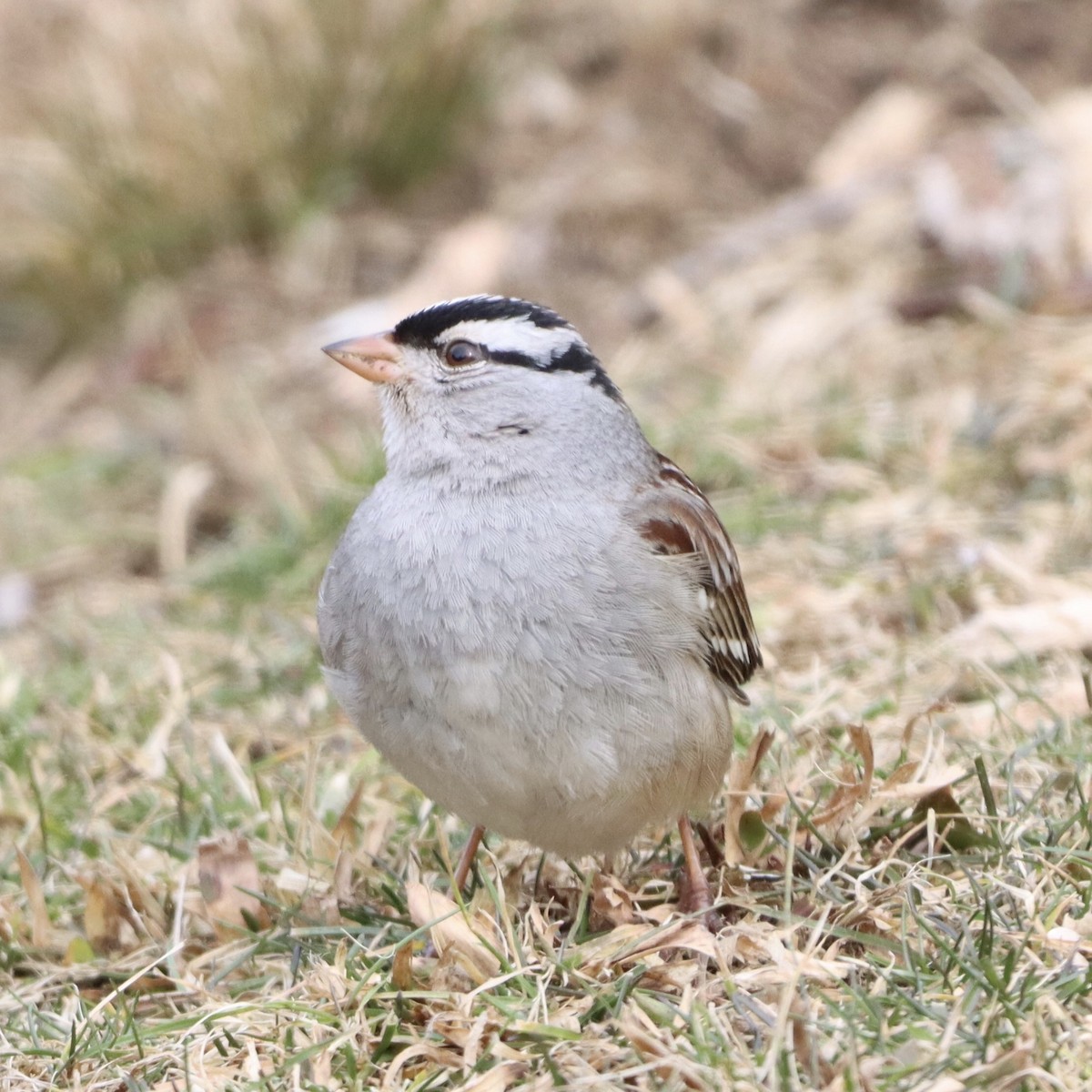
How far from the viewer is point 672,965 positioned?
318cm

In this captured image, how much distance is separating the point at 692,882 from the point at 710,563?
28.1 inches

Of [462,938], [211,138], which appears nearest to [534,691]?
[462,938]

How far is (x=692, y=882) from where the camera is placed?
11.8ft

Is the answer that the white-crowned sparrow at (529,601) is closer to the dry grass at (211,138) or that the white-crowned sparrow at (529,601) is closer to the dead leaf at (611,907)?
the dead leaf at (611,907)

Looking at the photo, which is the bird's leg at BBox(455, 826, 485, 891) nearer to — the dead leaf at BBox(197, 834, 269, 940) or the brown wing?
the dead leaf at BBox(197, 834, 269, 940)

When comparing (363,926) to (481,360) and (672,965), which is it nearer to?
(672,965)

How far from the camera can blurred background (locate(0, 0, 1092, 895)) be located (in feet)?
17.3

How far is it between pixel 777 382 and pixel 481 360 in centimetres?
341

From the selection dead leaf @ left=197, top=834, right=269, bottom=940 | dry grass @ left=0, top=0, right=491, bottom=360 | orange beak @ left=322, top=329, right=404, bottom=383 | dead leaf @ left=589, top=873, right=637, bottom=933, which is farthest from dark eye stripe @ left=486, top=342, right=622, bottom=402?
dry grass @ left=0, top=0, right=491, bottom=360

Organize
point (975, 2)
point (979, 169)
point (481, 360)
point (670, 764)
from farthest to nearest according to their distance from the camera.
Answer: point (975, 2), point (979, 169), point (481, 360), point (670, 764)

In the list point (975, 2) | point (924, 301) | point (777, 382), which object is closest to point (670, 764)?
point (777, 382)

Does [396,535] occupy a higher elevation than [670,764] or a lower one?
higher

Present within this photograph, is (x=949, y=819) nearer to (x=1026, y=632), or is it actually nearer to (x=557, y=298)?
(x=1026, y=632)

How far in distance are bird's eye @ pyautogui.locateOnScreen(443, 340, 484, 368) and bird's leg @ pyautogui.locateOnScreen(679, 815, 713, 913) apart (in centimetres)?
117
